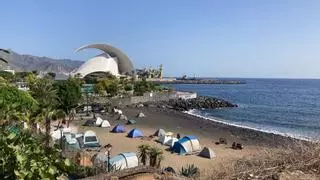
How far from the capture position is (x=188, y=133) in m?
36.9

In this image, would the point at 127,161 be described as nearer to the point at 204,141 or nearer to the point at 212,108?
the point at 204,141

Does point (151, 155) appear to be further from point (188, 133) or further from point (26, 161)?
point (26, 161)

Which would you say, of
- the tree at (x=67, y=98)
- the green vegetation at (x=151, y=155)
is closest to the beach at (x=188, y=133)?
the green vegetation at (x=151, y=155)

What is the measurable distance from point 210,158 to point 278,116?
119 feet

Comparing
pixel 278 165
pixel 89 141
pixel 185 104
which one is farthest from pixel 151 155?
pixel 185 104

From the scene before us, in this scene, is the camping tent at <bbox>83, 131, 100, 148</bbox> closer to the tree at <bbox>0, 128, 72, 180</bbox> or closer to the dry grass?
the dry grass

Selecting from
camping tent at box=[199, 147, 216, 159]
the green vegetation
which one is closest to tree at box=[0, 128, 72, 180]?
the green vegetation

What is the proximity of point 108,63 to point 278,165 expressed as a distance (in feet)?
364

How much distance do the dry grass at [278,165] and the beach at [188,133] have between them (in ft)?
47.7

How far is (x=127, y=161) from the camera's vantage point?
19719 millimetres

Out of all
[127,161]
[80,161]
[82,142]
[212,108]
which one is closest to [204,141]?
[82,142]

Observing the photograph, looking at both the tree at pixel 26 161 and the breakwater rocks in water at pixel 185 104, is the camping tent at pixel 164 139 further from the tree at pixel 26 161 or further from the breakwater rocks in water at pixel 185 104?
the breakwater rocks in water at pixel 185 104

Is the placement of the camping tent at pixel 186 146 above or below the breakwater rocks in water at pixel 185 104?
above

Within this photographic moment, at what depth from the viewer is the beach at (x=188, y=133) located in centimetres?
2394
